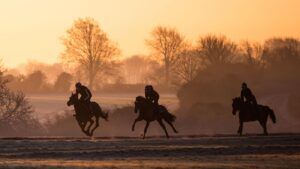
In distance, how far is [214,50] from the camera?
105938mm

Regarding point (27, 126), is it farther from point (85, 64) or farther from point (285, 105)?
point (85, 64)

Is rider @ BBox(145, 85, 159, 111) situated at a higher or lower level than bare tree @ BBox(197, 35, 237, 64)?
lower

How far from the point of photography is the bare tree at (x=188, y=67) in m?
108

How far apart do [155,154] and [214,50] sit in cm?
7637

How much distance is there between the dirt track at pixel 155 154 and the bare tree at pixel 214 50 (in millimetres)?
66473

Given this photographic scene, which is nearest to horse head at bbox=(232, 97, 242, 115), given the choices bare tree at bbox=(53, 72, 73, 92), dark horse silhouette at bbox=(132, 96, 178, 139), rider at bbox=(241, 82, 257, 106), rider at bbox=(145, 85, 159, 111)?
rider at bbox=(241, 82, 257, 106)

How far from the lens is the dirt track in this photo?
2583 centimetres

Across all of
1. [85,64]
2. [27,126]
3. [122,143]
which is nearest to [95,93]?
[85,64]

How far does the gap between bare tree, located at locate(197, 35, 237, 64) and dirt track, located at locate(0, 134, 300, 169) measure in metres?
66.5

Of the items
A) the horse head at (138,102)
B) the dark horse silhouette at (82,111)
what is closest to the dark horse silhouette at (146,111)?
the horse head at (138,102)

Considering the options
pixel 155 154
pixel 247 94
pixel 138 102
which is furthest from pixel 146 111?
pixel 155 154

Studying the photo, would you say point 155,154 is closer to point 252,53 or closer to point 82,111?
point 82,111

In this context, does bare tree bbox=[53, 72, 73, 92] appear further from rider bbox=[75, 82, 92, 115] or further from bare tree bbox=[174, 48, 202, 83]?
Answer: rider bbox=[75, 82, 92, 115]

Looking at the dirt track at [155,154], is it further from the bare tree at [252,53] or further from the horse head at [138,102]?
the bare tree at [252,53]
